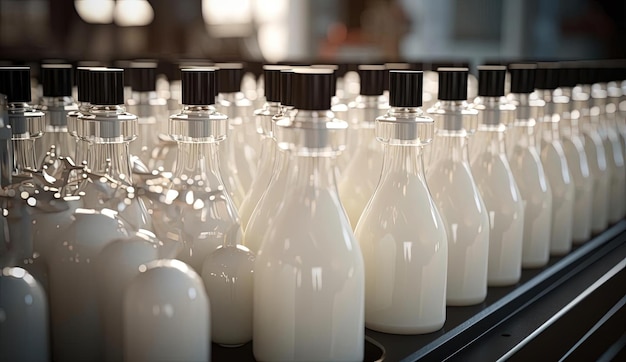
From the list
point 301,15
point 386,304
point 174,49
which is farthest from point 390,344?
point 301,15

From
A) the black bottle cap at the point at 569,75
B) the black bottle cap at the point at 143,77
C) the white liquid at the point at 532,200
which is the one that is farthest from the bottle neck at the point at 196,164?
the black bottle cap at the point at 569,75

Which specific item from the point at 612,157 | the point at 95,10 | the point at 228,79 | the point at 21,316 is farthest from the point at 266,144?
the point at 95,10

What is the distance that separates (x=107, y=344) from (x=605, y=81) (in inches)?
44.9

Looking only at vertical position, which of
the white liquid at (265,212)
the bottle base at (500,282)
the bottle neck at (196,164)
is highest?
the bottle neck at (196,164)

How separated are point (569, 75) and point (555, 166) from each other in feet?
0.68

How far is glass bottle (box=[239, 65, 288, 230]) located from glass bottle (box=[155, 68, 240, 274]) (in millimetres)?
110

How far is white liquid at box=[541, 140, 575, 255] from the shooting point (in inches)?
37.7

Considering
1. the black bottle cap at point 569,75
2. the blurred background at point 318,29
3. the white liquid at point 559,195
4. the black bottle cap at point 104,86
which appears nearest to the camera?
the black bottle cap at point 104,86

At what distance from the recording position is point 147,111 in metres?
0.94

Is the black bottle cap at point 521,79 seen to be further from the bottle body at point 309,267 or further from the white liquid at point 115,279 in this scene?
the white liquid at point 115,279

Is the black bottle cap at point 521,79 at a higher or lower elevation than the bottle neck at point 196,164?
higher

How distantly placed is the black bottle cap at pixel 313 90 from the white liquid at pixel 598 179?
2.44 feet

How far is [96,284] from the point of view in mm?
516

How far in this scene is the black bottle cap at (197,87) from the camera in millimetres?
590
